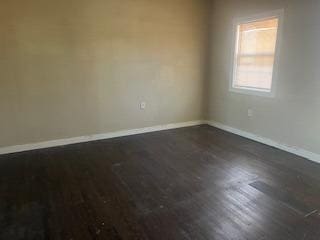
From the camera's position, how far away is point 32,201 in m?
2.34

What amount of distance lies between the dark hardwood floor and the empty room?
0.01 m

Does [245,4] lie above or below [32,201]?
above

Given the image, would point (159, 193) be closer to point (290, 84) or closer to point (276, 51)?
point (290, 84)

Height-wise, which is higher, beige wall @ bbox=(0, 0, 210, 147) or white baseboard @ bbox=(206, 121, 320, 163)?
beige wall @ bbox=(0, 0, 210, 147)

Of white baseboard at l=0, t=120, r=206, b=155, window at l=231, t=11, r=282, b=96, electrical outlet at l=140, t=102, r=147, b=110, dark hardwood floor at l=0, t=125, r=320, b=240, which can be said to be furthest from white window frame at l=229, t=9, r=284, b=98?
electrical outlet at l=140, t=102, r=147, b=110

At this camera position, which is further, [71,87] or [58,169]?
[71,87]

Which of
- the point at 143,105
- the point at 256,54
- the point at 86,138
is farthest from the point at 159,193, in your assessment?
the point at 256,54

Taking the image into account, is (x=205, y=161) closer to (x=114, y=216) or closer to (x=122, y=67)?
(x=114, y=216)

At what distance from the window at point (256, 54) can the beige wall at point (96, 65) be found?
0.79 meters

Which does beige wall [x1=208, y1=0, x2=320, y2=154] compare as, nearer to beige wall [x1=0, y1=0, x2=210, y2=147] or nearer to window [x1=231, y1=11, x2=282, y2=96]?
window [x1=231, y1=11, x2=282, y2=96]

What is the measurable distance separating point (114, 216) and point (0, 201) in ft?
3.85

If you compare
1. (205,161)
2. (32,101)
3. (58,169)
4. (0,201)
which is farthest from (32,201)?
(205,161)

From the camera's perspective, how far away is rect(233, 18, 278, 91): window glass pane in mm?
3697

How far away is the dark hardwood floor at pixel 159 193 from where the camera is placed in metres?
1.94
